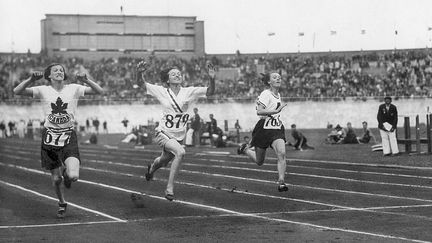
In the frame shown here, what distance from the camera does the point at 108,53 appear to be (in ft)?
251

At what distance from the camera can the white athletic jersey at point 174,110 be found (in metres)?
13.0

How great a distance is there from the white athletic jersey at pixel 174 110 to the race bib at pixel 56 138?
204 cm

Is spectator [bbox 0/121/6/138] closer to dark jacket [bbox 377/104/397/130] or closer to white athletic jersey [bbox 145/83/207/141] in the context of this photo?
dark jacket [bbox 377/104/397/130]

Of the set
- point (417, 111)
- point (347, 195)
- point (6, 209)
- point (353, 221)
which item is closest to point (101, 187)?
point (6, 209)

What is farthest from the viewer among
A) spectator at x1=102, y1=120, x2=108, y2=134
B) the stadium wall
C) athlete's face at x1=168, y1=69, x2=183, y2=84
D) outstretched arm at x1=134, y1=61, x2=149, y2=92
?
spectator at x1=102, y1=120, x2=108, y2=134

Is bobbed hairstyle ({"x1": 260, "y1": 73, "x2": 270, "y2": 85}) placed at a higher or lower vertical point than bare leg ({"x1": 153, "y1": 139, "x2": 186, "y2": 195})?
higher

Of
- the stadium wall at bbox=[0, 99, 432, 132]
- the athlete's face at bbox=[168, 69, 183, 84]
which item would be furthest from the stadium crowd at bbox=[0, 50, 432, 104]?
the athlete's face at bbox=[168, 69, 183, 84]

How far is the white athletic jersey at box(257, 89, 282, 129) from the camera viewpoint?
14.9 m

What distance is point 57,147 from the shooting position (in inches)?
451

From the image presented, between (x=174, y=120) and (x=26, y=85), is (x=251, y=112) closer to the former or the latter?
(x=174, y=120)

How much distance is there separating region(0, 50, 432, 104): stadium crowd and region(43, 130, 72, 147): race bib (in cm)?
5497

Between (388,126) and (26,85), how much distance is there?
1595cm

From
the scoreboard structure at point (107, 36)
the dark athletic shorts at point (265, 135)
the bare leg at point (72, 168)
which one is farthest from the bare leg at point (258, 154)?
the scoreboard structure at point (107, 36)

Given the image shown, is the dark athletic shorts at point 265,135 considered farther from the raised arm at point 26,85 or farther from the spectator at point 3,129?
the spectator at point 3,129
